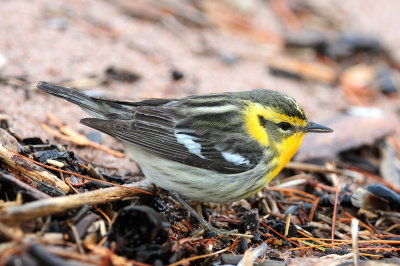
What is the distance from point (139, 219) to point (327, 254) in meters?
1.56

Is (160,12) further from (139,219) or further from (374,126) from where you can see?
(139,219)

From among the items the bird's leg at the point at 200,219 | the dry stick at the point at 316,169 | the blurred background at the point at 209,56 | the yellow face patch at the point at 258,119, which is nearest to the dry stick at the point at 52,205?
the bird's leg at the point at 200,219

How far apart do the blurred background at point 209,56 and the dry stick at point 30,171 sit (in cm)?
92

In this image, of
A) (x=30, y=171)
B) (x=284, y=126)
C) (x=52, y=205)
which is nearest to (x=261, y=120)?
(x=284, y=126)

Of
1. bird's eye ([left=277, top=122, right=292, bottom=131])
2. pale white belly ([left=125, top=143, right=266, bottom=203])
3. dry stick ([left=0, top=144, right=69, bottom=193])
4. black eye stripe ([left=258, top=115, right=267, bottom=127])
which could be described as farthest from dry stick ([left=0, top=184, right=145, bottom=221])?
bird's eye ([left=277, top=122, right=292, bottom=131])

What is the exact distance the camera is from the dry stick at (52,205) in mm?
2834

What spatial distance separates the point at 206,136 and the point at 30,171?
1.42m

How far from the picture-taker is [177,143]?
4.20 meters

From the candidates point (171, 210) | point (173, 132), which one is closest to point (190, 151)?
point (173, 132)

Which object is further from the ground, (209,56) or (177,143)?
(209,56)

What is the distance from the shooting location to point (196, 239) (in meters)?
3.69

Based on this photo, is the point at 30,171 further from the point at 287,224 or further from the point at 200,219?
the point at 287,224

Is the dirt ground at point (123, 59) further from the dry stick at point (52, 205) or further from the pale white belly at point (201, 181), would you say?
the dry stick at point (52, 205)

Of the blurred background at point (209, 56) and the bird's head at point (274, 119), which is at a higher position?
the blurred background at point (209, 56)
